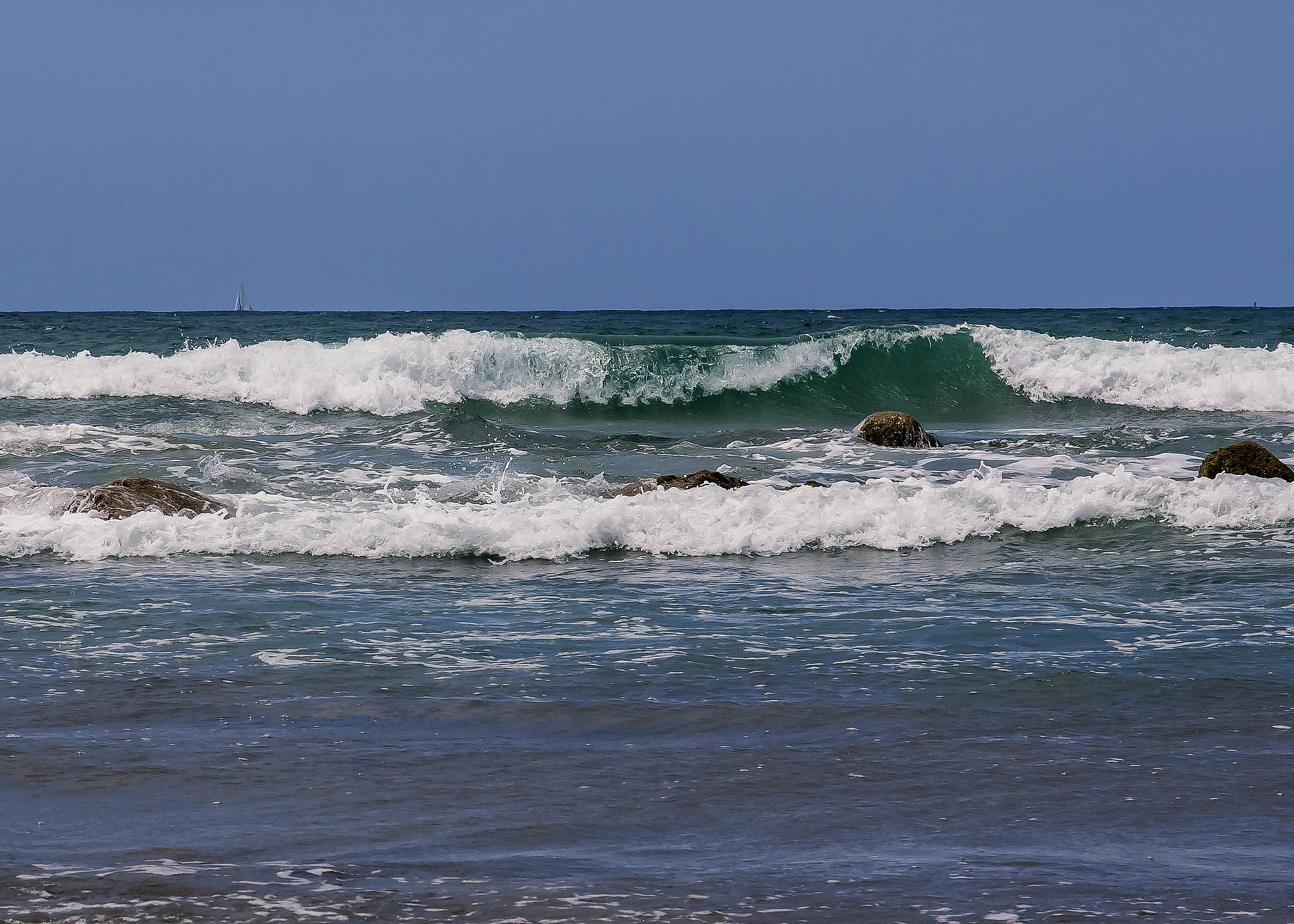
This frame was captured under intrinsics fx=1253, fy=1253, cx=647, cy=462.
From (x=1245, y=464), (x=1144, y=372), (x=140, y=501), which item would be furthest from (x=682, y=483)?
(x=1144, y=372)

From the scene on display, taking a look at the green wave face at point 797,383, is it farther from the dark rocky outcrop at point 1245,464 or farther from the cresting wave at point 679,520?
the cresting wave at point 679,520

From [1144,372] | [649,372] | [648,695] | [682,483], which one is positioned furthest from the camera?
[649,372]

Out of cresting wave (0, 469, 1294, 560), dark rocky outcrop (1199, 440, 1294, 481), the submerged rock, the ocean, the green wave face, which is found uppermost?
the green wave face

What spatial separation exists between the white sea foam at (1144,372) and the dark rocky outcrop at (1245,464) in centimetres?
1053

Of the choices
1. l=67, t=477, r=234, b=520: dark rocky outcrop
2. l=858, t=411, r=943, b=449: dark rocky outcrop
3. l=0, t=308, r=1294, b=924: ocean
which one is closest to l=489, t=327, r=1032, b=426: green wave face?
l=858, t=411, r=943, b=449: dark rocky outcrop

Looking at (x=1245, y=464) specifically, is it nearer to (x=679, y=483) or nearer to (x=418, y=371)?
(x=679, y=483)

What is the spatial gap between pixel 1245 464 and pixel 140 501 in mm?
8413

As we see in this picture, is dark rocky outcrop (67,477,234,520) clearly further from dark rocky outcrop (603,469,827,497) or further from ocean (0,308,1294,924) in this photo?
dark rocky outcrop (603,469,827,497)

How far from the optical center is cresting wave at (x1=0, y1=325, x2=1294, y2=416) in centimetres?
2039

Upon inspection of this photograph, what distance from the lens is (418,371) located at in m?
20.8

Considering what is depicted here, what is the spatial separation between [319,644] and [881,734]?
2.53 metres

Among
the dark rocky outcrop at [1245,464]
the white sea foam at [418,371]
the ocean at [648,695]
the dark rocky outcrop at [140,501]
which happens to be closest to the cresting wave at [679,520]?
the ocean at [648,695]

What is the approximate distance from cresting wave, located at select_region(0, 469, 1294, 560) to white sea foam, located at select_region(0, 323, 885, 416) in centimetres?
1105

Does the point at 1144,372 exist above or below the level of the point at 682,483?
above
